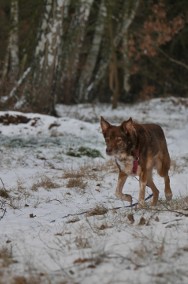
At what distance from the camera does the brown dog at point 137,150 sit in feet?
22.2

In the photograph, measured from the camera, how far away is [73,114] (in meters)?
20.0

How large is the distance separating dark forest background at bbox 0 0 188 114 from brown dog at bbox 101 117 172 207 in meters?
8.72

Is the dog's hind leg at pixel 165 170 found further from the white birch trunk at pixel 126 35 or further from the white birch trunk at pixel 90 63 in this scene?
the white birch trunk at pixel 126 35

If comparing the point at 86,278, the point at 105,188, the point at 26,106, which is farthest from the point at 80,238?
the point at 26,106

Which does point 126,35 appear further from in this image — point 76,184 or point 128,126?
point 128,126

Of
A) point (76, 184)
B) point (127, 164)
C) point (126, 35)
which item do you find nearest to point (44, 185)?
point (76, 184)

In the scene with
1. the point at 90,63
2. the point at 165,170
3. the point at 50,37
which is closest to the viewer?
the point at 165,170

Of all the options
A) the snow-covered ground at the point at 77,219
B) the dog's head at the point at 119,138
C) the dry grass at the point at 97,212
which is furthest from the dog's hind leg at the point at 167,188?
the dry grass at the point at 97,212

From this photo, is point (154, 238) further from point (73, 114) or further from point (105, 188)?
point (73, 114)

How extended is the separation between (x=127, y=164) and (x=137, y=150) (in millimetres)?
222

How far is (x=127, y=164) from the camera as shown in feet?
23.1

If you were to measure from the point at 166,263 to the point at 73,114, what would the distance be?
1581 centimetres

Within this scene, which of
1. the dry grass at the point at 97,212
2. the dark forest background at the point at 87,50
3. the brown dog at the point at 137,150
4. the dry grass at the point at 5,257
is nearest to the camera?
the dry grass at the point at 5,257

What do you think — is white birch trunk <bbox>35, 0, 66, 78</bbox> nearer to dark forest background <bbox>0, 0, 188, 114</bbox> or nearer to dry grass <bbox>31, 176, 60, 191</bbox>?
dark forest background <bbox>0, 0, 188, 114</bbox>
